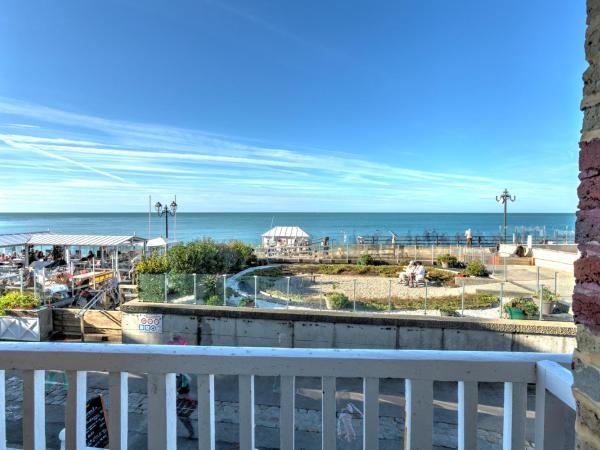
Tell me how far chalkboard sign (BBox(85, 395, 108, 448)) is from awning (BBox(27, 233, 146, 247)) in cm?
1782

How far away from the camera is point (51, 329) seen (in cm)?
1277

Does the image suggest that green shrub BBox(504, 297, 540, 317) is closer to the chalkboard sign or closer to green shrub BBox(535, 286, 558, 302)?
green shrub BBox(535, 286, 558, 302)

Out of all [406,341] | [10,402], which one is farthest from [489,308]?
[10,402]

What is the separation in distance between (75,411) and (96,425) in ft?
8.84

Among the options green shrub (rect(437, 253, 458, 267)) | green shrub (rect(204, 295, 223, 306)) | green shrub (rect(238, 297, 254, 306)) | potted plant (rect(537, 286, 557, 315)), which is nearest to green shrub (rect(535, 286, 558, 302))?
potted plant (rect(537, 286, 557, 315))

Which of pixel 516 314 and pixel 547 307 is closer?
pixel 516 314

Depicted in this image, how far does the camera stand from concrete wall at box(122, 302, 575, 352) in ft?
28.7

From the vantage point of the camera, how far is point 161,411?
166 centimetres

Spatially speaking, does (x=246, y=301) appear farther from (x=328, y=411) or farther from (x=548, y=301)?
(x=328, y=411)

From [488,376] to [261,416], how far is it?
649 cm

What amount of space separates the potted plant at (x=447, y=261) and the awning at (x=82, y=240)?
17092 mm

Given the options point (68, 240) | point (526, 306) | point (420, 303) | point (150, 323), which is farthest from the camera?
point (68, 240)

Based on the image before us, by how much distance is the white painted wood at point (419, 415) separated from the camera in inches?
62.1

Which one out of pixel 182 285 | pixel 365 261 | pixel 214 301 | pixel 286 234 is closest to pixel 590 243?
pixel 214 301
